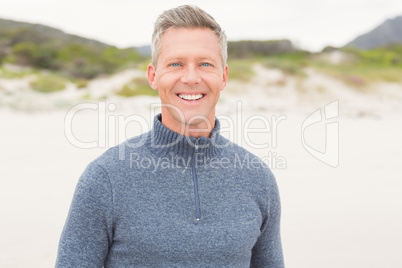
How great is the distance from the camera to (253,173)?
151 cm

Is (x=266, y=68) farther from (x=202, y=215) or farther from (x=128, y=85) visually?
(x=202, y=215)

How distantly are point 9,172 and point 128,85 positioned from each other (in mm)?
9100

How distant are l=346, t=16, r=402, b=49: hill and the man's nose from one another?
39279 millimetres

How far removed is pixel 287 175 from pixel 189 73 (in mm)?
4720

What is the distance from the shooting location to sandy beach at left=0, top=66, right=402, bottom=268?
3795mm

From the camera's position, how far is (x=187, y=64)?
55.7 inches

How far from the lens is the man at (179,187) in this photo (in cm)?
131

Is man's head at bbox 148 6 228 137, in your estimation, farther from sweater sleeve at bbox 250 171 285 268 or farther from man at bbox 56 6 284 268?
sweater sleeve at bbox 250 171 285 268

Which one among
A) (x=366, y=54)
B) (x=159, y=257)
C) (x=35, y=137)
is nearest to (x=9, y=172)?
(x=35, y=137)
